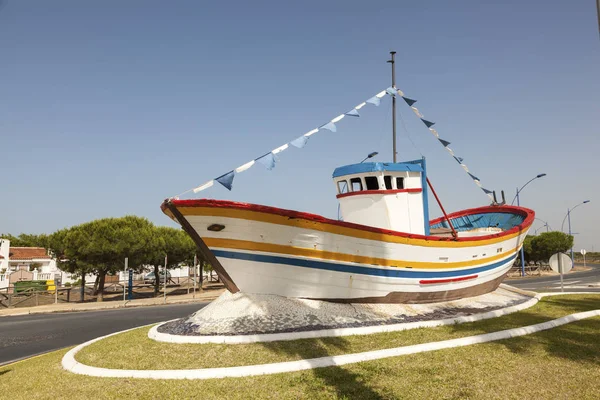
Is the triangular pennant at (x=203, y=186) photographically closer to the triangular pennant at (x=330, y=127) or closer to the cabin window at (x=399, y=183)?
the triangular pennant at (x=330, y=127)

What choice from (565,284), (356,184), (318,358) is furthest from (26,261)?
(565,284)

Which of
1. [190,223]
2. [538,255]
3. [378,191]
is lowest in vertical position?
[538,255]

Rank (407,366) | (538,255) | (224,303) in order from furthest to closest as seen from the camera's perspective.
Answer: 1. (538,255)
2. (224,303)
3. (407,366)

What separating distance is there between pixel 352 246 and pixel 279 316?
9.76 feet

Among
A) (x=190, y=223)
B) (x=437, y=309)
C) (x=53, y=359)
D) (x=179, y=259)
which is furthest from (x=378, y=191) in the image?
(x=179, y=259)

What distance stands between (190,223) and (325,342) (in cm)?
490

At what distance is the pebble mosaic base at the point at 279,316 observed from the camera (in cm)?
1080

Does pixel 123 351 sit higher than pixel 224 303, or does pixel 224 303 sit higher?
pixel 224 303

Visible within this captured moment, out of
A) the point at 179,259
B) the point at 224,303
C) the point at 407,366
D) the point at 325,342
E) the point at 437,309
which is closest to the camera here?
the point at 407,366

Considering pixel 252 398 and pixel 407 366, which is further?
pixel 407 366

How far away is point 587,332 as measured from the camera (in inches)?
409

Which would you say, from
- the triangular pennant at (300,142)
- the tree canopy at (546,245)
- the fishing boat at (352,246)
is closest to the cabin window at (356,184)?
the fishing boat at (352,246)

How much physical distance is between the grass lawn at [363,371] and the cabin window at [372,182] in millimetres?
5506

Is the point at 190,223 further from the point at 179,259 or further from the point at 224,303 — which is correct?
the point at 179,259
